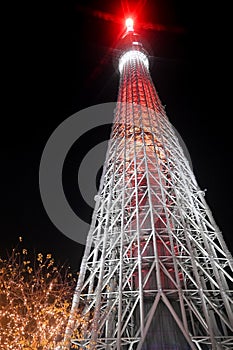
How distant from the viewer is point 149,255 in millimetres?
17234

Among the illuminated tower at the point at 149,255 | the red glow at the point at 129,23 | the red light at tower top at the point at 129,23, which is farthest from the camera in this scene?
the red glow at the point at 129,23

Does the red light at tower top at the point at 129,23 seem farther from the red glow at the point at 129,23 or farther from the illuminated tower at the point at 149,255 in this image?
the illuminated tower at the point at 149,255

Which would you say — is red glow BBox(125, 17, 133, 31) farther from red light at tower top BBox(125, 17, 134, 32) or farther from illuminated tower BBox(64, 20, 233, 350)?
illuminated tower BBox(64, 20, 233, 350)

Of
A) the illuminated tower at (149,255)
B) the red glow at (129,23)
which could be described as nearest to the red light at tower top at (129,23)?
the red glow at (129,23)

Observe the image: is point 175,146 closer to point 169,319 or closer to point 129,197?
point 129,197

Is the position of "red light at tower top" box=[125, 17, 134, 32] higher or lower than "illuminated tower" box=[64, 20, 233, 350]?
higher

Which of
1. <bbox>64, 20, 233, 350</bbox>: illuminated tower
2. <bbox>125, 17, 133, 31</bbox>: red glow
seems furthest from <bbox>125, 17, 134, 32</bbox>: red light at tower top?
<bbox>64, 20, 233, 350</bbox>: illuminated tower

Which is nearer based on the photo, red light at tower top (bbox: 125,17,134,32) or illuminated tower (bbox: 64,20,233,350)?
illuminated tower (bbox: 64,20,233,350)

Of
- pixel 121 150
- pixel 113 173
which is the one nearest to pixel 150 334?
pixel 113 173

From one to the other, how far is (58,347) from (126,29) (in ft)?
130

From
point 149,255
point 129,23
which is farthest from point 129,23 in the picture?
point 149,255

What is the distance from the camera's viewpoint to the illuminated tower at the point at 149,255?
13828 mm

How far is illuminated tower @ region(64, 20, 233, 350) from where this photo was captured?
13.8 meters

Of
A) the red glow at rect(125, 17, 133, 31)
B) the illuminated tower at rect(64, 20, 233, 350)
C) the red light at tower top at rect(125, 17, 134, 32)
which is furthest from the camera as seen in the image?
the red glow at rect(125, 17, 133, 31)
